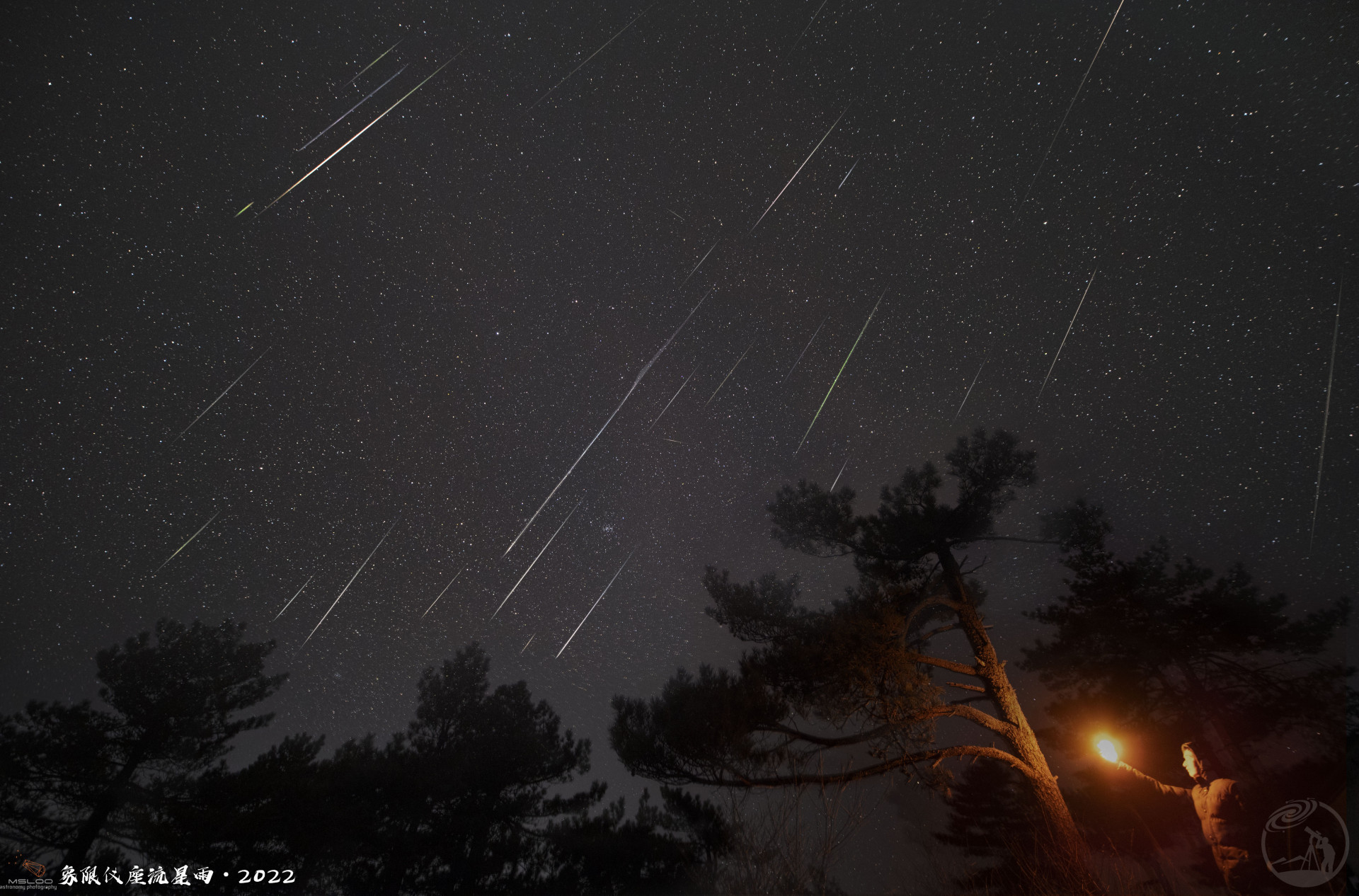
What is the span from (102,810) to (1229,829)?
21245 millimetres

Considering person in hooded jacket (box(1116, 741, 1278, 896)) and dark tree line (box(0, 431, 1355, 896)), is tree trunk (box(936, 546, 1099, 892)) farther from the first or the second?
person in hooded jacket (box(1116, 741, 1278, 896))

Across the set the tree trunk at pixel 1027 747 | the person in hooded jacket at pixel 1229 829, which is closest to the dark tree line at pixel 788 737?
the tree trunk at pixel 1027 747

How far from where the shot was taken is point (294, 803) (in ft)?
40.8

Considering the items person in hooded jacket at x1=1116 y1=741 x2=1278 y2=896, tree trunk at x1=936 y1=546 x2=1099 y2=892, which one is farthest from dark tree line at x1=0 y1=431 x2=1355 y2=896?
person in hooded jacket at x1=1116 y1=741 x2=1278 y2=896

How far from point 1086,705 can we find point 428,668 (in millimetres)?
20106

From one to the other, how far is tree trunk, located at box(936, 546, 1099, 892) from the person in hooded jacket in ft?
5.80

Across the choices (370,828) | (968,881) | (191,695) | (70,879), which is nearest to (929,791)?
(968,881)

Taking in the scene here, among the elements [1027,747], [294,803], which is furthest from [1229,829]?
[294,803]

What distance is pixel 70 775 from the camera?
11688mm

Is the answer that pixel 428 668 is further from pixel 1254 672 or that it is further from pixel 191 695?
pixel 1254 672
